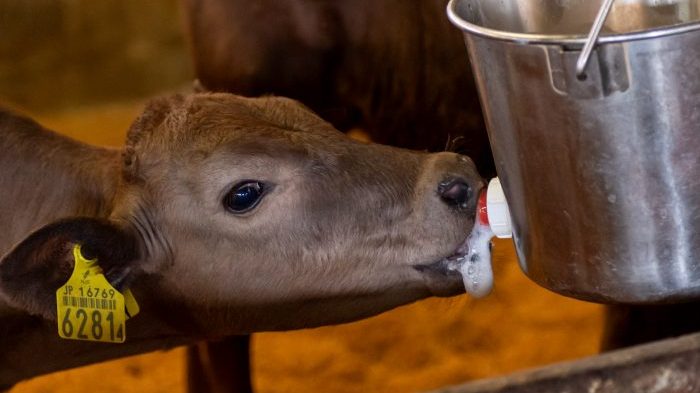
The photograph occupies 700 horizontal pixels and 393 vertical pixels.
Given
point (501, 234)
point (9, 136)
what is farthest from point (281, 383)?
point (501, 234)

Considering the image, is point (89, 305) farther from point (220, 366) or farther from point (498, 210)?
point (220, 366)

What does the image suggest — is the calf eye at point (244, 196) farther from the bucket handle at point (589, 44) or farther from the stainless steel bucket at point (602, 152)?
the bucket handle at point (589, 44)

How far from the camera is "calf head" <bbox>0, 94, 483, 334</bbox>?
2.17 m

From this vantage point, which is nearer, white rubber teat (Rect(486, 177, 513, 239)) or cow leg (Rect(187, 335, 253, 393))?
white rubber teat (Rect(486, 177, 513, 239))

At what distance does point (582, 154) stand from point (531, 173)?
0.11m

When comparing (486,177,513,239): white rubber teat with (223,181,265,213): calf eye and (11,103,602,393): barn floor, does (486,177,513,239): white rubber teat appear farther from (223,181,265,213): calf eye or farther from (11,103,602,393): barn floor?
(11,103,602,393): barn floor

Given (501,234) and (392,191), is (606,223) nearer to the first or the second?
(501,234)

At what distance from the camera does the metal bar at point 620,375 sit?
1268mm

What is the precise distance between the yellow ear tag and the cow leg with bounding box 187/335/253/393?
3.89 ft

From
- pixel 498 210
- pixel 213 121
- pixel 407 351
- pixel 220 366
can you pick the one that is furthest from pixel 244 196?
pixel 407 351

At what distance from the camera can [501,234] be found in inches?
78.3

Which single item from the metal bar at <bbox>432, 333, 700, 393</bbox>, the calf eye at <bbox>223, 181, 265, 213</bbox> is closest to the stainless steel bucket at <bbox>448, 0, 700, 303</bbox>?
the metal bar at <bbox>432, 333, 700, 393</bbox>

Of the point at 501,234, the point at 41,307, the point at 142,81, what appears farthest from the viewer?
the point at 142,81

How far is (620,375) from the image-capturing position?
4.25 ft
